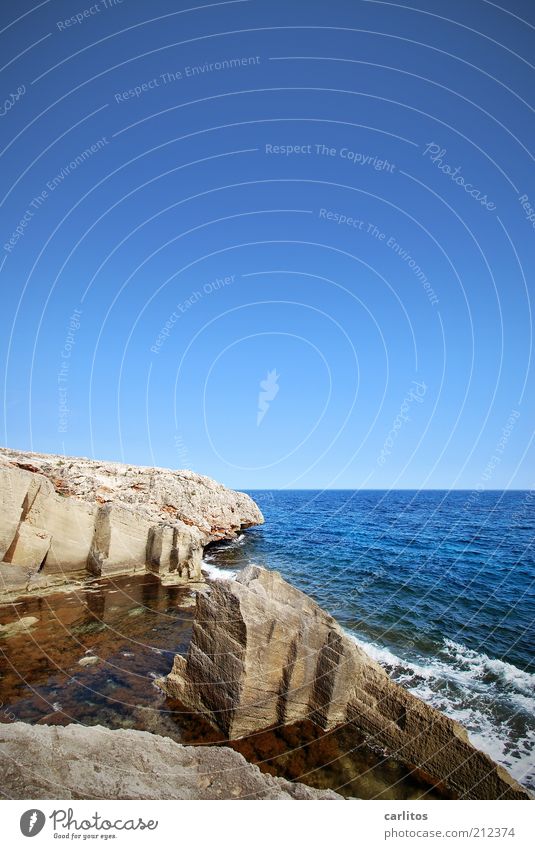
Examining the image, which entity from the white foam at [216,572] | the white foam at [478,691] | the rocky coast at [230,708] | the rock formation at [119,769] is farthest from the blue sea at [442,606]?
the rock formation at [119,769]

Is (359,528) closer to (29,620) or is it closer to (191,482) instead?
(191,482)

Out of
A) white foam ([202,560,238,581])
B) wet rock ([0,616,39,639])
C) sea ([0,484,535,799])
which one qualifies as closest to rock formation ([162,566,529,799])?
sea ([0,484,535,799])

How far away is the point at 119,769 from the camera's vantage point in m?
5.75

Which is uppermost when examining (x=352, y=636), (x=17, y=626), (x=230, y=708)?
(x=230, y=708)

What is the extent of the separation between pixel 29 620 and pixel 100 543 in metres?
6.62

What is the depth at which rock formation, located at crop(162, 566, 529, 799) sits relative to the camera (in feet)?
30.0

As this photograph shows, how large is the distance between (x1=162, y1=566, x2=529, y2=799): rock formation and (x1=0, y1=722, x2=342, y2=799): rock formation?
264 centimetres

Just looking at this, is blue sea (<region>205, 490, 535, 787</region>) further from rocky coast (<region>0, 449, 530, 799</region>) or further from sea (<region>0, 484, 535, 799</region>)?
rocky coast (<region>0, 449, 530, 799</region>)

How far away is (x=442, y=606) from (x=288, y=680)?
697 inches

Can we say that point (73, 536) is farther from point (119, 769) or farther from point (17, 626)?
point (119, 769)

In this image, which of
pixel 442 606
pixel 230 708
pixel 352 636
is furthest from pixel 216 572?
pixel 230 708

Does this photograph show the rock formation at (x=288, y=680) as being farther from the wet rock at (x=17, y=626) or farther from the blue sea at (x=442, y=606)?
the wet rock at (x=17, y=626)
